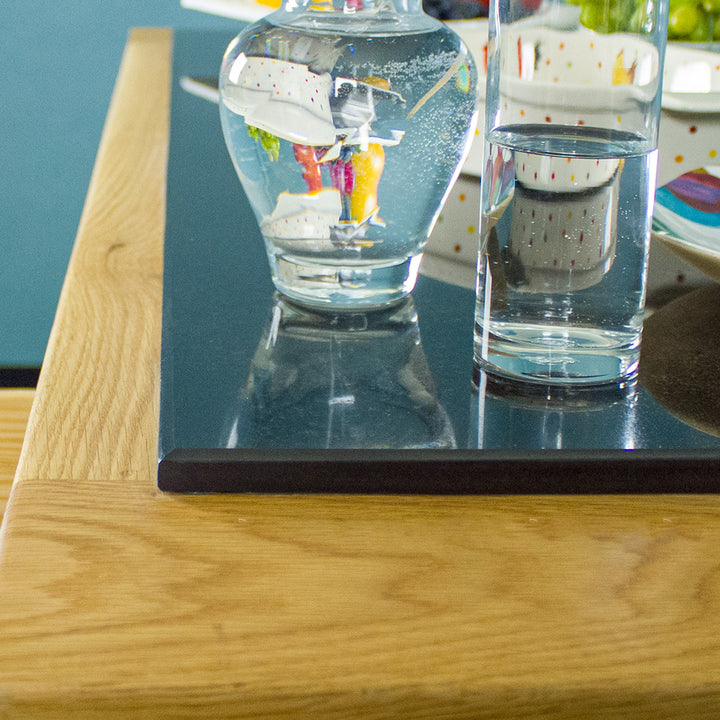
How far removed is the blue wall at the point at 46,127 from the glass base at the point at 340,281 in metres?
2.13

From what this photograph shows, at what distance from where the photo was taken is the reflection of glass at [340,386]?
0.39 metres

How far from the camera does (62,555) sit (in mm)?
322

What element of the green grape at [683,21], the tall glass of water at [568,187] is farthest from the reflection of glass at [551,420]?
the green grape at [683,21]

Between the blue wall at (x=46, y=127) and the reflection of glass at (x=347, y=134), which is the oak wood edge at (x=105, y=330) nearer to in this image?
the reflection of glass at (x=347, y=134)

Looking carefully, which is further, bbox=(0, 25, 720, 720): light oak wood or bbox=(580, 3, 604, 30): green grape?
bbox=(580, 3, 604, 30): green grape

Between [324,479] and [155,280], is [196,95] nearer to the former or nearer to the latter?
[155,280]

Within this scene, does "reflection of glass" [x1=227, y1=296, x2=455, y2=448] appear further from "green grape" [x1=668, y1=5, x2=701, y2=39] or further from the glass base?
"green grape" [x1=668, y1=5, x2=701, y2=39]

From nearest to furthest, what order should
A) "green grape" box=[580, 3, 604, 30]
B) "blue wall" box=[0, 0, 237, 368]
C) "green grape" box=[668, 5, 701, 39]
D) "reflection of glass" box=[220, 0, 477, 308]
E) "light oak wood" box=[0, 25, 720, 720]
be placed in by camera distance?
"light oak wood" box=[0, 25, 720, 720]
"green grape" box=[580, 3, 604, 30]
"reflection of glass" box=[220, 0, 477, 308]
"green grape" box=[668, 5, 701, 39]
"blue wall" box=[0, 0, 237, 368]

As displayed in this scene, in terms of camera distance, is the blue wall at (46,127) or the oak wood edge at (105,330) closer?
the oak wood edge at (105,330)

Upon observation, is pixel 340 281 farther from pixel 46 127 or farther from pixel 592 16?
pixel 46 127

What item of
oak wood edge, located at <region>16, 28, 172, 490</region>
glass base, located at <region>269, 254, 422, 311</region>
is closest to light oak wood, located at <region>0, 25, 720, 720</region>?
oak wood edge, located at <region>16, 28, 172, 490</region>

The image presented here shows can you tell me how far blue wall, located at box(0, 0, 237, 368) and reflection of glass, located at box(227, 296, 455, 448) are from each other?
2162mm

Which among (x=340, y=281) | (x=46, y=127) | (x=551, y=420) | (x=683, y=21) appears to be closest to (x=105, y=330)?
(x=340, y=281)

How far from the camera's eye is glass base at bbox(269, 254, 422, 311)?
1.71ft
